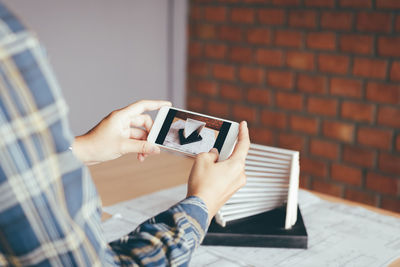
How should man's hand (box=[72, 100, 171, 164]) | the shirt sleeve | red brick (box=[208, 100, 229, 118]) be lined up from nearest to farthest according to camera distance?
the shirt sleeve < man's hand (box=[72, 100, 171, 164]) < red brick (box=[208, 100, 229, 118])

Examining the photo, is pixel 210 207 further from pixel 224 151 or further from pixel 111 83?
pixel 111 83

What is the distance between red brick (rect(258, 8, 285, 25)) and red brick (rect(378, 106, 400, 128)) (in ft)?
1.97

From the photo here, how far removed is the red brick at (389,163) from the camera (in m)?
2.01

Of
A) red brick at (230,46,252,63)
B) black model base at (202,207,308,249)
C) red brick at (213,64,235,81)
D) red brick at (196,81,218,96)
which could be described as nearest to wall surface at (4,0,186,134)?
red brick at (196,81,218,96)

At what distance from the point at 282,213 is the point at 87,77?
1.48m

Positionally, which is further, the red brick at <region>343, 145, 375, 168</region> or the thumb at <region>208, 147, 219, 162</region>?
the red brick at <region>343, 145, 375, 168</region>

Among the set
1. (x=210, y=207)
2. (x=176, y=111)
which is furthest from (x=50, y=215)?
(x=176, y=111)

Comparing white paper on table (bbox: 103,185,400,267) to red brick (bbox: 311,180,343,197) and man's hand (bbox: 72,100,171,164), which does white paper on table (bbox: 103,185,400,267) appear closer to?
man's hand (bbox: 72,100,171,164)

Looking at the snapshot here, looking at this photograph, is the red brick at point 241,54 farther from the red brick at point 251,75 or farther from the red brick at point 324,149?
the red brick at point 324,149

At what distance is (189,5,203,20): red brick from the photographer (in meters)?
2.55

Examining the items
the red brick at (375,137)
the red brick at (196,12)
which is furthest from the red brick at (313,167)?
Answer: the red brick at (196,12)

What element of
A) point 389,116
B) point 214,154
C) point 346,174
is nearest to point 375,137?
point 389,116

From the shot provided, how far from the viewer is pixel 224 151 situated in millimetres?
985

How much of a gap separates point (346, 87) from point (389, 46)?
0.24 meters
